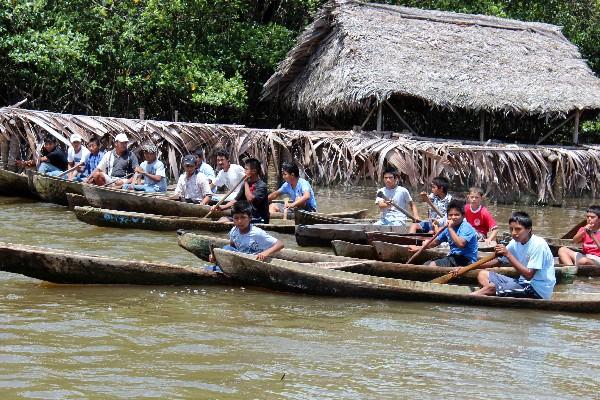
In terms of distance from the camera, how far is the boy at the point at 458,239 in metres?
8.98

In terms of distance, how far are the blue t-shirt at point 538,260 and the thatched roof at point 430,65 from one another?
1028 centimetres

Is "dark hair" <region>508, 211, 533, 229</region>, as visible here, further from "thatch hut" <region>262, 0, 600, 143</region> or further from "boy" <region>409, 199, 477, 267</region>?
"thatch hut" <region>262, 0, 600, 143</region>

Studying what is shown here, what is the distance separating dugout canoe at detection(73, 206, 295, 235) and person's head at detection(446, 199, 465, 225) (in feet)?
11.0

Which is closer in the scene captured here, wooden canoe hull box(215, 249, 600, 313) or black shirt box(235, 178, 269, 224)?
wooden canoe hull box(215, 249, 600, 313)

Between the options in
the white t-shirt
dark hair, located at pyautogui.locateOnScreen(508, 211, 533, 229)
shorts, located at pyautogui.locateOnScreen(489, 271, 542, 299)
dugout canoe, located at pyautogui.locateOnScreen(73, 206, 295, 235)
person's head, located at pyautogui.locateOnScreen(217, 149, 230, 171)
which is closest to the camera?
dark hair, located at pyautogui.locateOnScreen(508, 211, 533, 229)

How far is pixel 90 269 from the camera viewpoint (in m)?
8.08

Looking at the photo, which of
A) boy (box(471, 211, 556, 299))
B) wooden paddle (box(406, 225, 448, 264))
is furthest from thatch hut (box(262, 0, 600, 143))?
boy (box(471, 211, 556, 299))

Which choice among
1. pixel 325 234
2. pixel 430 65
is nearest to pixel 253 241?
pixel 325 234

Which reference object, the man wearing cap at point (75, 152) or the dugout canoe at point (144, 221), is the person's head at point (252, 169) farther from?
the man wearing cap at point (75, 152)

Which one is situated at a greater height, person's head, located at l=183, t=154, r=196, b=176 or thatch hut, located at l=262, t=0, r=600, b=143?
thatch hut, located at l=262, t=0, r=600, b=143

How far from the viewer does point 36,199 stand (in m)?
14.7

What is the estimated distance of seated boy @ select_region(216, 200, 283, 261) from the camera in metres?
8.46

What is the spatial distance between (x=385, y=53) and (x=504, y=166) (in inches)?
161

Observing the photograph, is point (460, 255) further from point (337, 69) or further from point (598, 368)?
point (337, 69)
